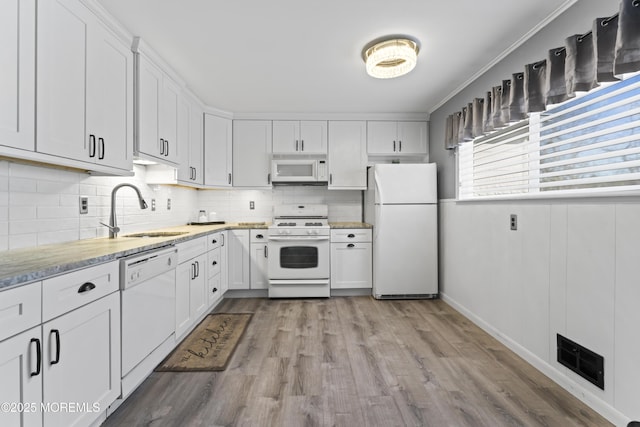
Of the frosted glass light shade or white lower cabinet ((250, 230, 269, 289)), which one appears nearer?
the frosted glass light shade

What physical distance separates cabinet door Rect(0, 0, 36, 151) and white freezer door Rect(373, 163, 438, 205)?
301cm

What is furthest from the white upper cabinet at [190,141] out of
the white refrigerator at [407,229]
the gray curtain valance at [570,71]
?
the gray curtain valance at [570,71]

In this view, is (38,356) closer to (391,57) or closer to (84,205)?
(84,205)

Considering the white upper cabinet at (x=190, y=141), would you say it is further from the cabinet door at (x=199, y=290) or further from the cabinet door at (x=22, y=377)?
the cabinet door at (x=22, y=377)

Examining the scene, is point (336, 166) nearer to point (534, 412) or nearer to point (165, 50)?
point (165, 50)

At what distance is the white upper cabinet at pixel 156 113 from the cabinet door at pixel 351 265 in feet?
6.86

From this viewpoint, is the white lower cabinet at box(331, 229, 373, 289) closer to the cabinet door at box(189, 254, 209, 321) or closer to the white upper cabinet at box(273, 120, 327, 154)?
the white upper cabinet at box(273, 120, 327, 154)

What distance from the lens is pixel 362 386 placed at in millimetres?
1925

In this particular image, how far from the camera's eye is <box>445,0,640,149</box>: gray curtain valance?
1411mm

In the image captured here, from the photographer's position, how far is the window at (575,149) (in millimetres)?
1577

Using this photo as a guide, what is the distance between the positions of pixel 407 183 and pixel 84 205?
3.09 metres

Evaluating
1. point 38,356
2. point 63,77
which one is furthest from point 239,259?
point 38,356

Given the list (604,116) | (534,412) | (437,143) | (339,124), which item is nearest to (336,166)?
(339,124)

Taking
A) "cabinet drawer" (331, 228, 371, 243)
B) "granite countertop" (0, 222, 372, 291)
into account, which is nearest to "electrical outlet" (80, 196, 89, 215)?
"granite countertop" (0, 222, 372, 291)
